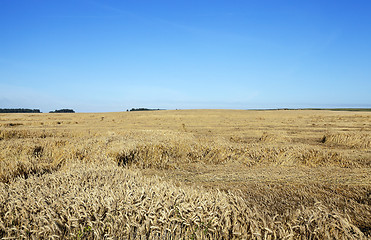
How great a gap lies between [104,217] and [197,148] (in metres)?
6.49

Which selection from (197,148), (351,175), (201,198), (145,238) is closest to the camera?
(145,238)

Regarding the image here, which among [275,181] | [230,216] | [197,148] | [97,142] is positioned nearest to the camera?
[230,216]

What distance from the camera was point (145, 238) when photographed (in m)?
2.79

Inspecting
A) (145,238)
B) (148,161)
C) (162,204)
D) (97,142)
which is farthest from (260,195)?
(97,142)

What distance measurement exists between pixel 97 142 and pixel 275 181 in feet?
24.5

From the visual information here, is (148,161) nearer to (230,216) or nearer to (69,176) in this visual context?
(69,176)

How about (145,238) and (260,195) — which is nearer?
(145,238)

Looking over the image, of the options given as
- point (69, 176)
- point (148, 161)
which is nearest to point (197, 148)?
point (148, 161)

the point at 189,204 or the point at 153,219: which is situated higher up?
the point at 189,204

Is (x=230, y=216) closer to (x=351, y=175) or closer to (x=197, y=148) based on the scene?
(x=351, y=175)

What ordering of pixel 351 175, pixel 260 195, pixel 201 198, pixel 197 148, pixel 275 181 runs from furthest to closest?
pixel 197 148
pixel 351 175
pixel 275 181
pixel 260 195
pixel 201 198

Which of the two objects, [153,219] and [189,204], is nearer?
[153,219]

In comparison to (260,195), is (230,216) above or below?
above

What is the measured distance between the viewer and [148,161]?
8508 millimetres
